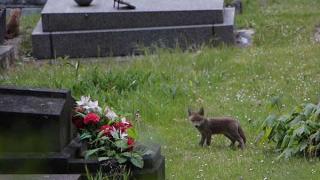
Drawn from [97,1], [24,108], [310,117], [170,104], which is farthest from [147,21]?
[24,108]

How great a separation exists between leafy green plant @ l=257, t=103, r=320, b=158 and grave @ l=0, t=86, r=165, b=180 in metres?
1.84

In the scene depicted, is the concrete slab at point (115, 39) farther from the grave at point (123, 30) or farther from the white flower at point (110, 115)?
the white flower at point (110, 115)

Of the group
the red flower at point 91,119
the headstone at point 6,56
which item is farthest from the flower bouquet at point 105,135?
the headstone at point 6,56

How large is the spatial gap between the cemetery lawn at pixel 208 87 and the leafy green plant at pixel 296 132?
0.11 meters

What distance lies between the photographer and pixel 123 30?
14.5 m

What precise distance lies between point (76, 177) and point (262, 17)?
1136 cm

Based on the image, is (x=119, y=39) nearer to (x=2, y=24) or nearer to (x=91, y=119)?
(x=2, y=24)

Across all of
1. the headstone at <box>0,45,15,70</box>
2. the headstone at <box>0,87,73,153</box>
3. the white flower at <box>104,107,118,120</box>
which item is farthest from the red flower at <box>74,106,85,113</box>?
the headstone at <box>0,45,15,70</box>

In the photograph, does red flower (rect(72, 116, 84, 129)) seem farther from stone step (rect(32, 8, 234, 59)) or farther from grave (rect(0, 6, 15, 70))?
stone step (rect(32, 8, 234, 59))

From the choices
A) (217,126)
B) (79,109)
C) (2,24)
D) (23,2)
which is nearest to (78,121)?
A: (79,109)

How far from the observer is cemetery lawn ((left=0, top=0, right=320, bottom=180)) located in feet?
23.6

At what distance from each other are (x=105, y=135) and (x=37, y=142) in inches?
22.7

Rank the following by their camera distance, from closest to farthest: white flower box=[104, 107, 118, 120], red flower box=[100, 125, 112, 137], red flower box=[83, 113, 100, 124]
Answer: red flower box=[100, 125, 112, 137]
red flower box=[83, 113, 100, 124]
white flower box=[104, 107, 118, 120]

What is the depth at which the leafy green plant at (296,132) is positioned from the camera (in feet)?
23.5
